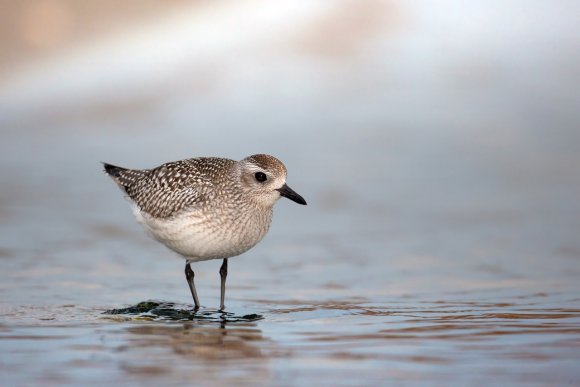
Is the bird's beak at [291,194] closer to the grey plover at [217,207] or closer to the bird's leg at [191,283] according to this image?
the grey plover at [217,207]

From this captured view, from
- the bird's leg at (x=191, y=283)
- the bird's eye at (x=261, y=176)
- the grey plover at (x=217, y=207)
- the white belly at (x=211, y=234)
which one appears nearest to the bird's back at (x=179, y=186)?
the grey plover at (x=217, y=207)

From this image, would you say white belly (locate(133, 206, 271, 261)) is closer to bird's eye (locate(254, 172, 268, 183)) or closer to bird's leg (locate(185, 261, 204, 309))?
bird's leg (locate(185, 261, 204, 309))

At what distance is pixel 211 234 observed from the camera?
1015 centimetres

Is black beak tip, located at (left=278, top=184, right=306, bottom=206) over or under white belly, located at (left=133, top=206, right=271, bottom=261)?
over

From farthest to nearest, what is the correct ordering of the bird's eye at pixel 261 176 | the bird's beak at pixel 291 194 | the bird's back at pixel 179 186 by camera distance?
the bird's back at pixel 179 186
the bird's eye at pixel 261 176
the bird's beak at pixel 291 194

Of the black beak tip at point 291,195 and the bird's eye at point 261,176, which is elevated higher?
the bird's eye at point 261,176

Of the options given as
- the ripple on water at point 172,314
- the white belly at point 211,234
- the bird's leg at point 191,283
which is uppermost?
the white belly at point 211,234

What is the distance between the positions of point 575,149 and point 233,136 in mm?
5269

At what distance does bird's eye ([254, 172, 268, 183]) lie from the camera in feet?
33.8

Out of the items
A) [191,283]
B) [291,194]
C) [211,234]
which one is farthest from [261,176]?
[191,283]

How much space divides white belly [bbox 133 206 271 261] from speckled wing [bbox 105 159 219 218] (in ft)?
0.55

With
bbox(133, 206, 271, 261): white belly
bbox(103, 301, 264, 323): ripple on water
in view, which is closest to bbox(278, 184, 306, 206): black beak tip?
bbox(133, 206, 271, 261): white belly

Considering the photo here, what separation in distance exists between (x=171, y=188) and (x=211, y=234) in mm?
825

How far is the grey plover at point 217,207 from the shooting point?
1016cm
